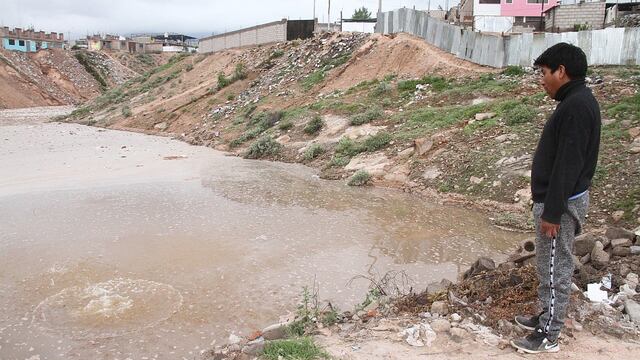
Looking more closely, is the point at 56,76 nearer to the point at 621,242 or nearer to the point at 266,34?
the point at 266,34

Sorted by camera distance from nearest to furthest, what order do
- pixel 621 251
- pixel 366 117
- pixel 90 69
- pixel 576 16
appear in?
pixel 621 251 < pixel 366 117 < pixel 576 16 < pixel 90 69

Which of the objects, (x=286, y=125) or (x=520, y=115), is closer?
(x=520, y=115)

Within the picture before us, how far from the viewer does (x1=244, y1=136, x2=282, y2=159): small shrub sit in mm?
16219

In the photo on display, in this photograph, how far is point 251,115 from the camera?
2109 centimetres

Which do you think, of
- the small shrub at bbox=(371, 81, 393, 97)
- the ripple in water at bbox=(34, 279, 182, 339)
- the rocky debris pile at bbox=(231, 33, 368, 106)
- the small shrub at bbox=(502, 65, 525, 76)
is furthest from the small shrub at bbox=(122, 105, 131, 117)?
the ripple in water at bbox=(34, 279, 182, 339)

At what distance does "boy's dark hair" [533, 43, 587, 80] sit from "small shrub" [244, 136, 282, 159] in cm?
1311

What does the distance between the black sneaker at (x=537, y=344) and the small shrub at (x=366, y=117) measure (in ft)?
40.1

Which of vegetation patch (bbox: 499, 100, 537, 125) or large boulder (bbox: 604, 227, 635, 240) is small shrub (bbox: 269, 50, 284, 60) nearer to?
vegetation patch (bbox: 499, 100, 537, 125)

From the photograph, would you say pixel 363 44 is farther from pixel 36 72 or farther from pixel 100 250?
pixel 36 72

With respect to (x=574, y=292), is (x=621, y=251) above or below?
above

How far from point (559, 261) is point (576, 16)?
3069 cm

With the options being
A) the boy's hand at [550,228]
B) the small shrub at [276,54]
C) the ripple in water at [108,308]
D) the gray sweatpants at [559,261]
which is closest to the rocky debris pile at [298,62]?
the small shrub at [276,54]

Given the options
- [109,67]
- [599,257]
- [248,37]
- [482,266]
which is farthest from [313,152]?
[109,67]

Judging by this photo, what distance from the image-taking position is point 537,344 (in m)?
3.39
